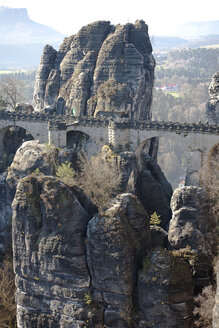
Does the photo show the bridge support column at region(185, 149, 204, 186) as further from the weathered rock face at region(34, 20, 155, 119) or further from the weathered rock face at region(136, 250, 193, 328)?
the weathered rock face at region(136, 250, 193, 328)

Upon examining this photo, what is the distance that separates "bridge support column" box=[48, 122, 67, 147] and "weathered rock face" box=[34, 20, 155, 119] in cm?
601

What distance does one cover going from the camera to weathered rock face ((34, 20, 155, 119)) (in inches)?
2218

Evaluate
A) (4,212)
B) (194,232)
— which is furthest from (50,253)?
(4,212)

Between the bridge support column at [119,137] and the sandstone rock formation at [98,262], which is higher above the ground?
the bridge support column at [119,137]

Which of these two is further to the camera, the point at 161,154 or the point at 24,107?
the point at 161,154

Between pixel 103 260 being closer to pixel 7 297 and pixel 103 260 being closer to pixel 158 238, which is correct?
pixel 158 238

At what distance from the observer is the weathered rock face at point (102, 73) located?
5634 cm

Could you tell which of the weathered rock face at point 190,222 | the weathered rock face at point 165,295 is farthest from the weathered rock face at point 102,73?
the weathered rock face at point 165,295

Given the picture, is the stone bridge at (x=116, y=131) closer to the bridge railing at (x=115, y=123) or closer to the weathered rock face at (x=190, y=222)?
the bridge railing at (x=115, y=123)

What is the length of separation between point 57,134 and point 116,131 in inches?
274

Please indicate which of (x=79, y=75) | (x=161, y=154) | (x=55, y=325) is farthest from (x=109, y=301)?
(x=161, y=154)

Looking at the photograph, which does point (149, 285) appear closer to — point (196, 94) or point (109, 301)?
point (109, 301)

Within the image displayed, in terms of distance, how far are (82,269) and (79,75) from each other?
35186mm

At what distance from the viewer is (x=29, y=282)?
111 ft
